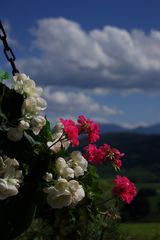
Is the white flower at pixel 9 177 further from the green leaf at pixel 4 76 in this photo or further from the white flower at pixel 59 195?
the green leaf at pixel 4 76

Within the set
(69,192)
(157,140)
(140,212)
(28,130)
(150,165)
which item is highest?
(157,140)

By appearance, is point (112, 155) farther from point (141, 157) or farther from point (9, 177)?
point (141, 157)

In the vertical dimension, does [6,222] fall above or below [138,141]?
below

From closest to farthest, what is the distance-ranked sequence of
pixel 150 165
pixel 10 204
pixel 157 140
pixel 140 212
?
pixel 10 204 → pixel 140 212 → pixel 150 165 → pixel 157 140

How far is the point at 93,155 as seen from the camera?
3549 mm

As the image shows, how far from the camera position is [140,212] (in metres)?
67.4

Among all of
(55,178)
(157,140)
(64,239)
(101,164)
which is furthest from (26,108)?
(157,140)

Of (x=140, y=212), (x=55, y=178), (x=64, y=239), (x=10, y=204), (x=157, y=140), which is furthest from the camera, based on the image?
(x=157, y=140)

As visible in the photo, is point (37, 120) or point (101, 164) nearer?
point (37, 120)

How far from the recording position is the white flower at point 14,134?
8.33ft

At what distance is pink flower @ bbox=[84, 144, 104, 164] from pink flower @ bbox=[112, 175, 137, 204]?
0.99 ft

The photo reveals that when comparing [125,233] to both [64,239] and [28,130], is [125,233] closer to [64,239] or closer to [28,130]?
[64,239]

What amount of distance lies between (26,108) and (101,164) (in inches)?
43.0

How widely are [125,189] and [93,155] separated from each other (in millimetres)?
405
